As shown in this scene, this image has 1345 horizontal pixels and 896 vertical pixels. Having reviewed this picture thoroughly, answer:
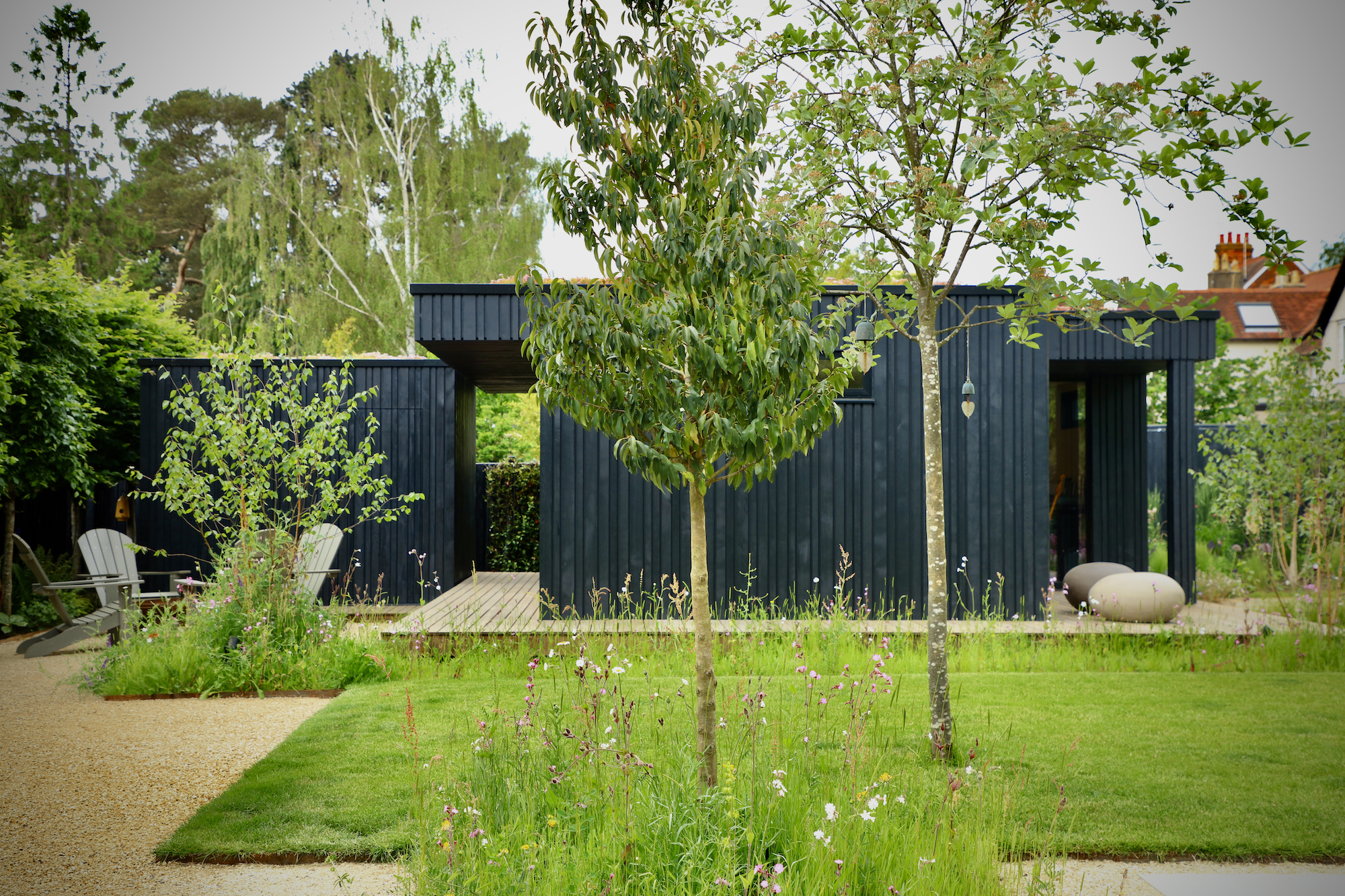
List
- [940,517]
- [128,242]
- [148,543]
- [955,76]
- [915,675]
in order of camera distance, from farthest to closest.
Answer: [128,242]
[148,543]
[915,675]
[940,517]
[955,76]

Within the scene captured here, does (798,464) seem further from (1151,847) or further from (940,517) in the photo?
(1151,847)

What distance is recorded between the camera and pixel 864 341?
14.0 ft

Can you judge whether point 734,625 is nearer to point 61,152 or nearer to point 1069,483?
point 1069,483

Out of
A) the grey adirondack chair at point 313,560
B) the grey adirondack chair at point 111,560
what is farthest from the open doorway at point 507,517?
the grey adirondack chair at point 111,560

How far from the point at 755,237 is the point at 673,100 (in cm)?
59

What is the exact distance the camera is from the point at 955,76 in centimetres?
320

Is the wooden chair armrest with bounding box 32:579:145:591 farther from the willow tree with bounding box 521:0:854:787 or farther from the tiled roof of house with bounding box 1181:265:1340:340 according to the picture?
the tiled roof of house with bounding box 1181:265:1340:340

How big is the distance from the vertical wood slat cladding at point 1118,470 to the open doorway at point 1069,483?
3.2 inches

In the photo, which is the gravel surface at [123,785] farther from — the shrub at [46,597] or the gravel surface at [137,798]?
the shrub at [46,597]

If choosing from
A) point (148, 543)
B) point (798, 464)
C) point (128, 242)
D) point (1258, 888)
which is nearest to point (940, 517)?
point (1258, 888)

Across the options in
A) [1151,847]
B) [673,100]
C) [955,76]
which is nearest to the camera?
[673,100]

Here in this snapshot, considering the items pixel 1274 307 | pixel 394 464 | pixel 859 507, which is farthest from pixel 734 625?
pixel 1274 307

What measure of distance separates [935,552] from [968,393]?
10.4 feet

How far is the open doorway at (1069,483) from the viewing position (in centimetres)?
869
